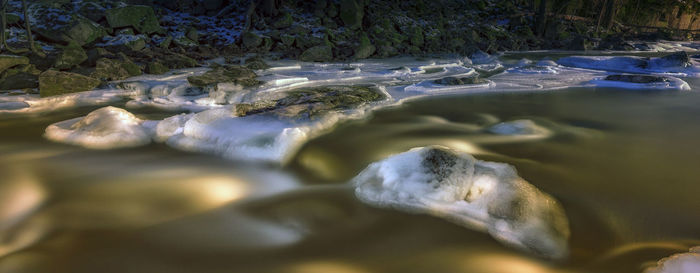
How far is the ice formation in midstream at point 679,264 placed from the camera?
1308 millimetres

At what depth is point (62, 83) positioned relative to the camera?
15.9 feet

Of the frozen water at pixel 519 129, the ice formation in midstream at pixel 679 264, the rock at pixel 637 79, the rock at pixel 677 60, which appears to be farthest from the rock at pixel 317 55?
the ice formation in midstream at pixel 679 264

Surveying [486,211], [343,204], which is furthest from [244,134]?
[486,211]

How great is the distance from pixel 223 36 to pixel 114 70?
6026 mm

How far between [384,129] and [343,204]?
1.66 m

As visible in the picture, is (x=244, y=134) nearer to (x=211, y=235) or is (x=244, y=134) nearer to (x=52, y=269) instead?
(x=211, y=235)

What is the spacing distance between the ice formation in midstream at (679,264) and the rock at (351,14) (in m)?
13.4

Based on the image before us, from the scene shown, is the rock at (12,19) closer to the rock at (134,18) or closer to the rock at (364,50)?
the rock at (134,18)

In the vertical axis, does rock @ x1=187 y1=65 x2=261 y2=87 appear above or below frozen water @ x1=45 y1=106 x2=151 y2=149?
above

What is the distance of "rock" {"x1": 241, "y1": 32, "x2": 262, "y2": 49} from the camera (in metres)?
10.6

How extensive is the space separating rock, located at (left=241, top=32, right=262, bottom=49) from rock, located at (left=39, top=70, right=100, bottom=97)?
5755 mm

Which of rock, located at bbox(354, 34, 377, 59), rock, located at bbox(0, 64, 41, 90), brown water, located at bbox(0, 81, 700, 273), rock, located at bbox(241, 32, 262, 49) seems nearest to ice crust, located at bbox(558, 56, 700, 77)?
rock, located at bbox(354, 34, 377, 59)

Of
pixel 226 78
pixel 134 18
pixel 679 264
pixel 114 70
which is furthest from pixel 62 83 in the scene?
pixel 134 18

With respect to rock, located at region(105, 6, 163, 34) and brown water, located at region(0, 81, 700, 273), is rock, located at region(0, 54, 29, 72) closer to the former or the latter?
→ brown water, located at region(0, 81, 700, 273)
